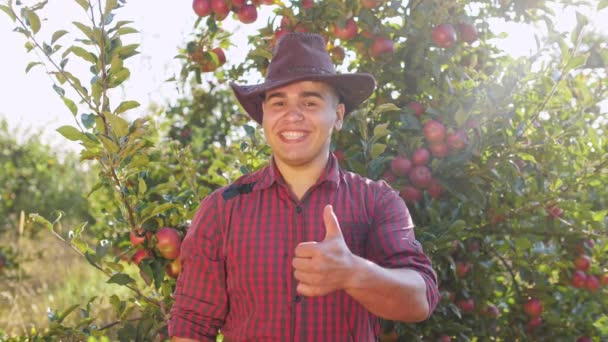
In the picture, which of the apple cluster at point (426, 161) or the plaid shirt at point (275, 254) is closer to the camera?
the plaid shirt at point (275, 254)

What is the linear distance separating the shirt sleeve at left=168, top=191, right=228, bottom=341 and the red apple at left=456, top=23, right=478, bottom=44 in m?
1.50

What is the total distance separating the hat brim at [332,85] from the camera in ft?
5.60

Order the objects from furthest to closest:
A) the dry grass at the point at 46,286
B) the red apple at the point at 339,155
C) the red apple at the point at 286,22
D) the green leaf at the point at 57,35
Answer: the dry grass at the point at 46,286
the red apple at the point at 286,22
the red apple at the point at 339,155
the green leaf at the point at 57,35

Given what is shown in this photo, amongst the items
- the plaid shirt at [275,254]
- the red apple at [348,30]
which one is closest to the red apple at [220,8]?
the red apple at [348,30]

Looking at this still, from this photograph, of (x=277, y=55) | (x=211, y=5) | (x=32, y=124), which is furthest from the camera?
(x=32, y=124)

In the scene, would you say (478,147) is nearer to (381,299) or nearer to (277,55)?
(277,55)

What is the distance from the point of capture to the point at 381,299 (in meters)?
1.38

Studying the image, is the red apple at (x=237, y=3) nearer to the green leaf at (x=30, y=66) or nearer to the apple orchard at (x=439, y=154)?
the apple orchard at (x=439, y=154)

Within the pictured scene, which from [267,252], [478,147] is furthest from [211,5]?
[267,252]

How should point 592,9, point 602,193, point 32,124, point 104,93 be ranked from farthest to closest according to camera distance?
point 32,124 → point 602,193 → point 592,9 → point 104,93

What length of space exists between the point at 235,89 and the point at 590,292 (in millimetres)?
2090

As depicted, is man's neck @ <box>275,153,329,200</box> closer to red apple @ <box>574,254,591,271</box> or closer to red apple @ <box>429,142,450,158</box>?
red apple @ <box>429,142,450,158</box>

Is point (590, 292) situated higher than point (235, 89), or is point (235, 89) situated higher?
point (235, 89)

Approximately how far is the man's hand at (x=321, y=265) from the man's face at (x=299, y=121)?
1.51 ft
